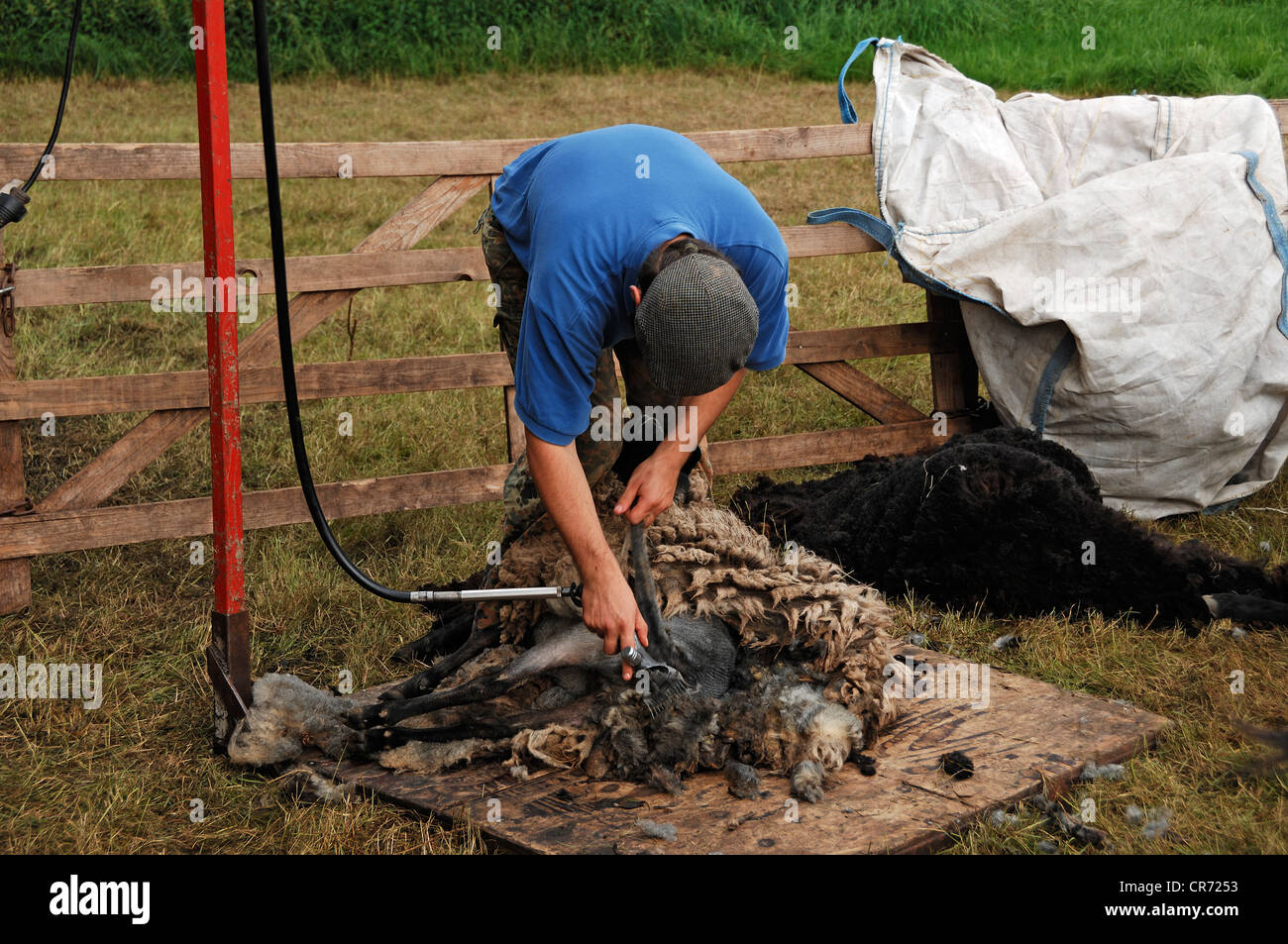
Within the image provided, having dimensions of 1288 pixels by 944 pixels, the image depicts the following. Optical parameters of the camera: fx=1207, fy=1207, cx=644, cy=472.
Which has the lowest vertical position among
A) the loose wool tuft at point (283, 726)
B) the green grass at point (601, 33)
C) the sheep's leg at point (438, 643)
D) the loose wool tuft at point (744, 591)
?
the sheep's leg at point (438, 643)

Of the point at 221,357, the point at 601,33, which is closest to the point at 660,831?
the point at 221,357

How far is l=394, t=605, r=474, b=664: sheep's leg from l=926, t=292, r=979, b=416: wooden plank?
2.61 meters

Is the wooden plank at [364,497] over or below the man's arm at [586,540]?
below

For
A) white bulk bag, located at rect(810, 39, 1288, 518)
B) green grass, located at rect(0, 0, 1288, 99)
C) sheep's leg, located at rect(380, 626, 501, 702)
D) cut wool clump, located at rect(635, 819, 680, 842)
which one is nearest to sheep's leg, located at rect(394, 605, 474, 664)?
sheep's leg, located at rect(380, 626, 501, 702)

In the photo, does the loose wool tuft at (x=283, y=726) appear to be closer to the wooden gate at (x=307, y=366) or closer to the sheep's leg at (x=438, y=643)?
the sheep's leg at (x=438, y=643)

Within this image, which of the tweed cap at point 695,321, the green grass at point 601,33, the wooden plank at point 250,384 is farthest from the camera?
the green grass at point 601,33

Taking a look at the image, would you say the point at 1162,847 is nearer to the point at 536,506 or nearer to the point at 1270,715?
the point at 1270,715

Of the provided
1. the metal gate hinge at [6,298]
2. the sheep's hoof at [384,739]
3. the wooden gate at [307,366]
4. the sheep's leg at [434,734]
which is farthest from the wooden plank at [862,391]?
the metal gate hinge at [6,298]

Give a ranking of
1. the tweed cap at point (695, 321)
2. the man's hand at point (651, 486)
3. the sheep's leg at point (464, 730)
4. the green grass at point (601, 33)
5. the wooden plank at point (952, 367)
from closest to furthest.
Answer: the tweed cap at point (695, 321) → the man's hand at point (651, 486) → the sheep's leg at point (464, 730) → the wooden plank at point (952, 367) → the green grass at point (601, 33)

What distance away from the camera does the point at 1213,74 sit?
9.55 metres

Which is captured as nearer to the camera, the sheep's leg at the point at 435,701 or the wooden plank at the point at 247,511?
the sheep's leg at the point at 435,701

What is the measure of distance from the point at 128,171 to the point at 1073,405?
365cm

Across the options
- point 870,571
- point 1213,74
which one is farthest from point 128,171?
point 1213,74

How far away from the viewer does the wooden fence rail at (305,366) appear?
416 centimetres
